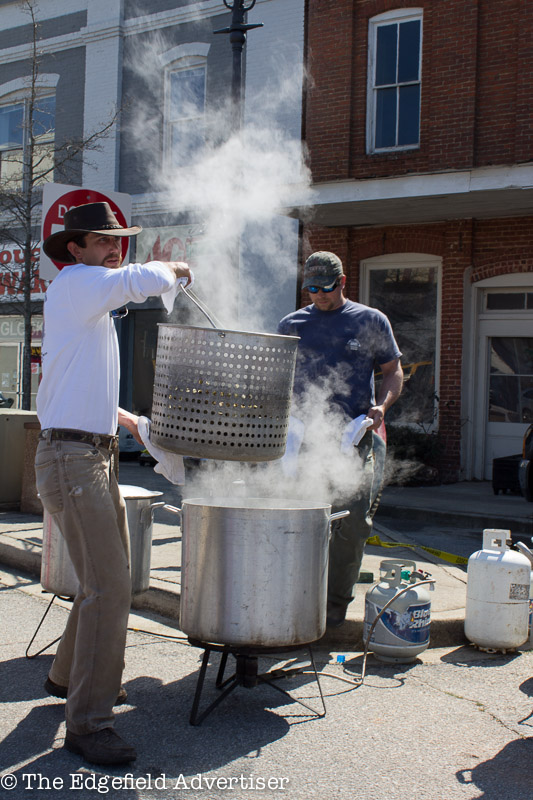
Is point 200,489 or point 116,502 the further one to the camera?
point 200,489

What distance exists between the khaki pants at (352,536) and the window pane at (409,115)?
362 inches

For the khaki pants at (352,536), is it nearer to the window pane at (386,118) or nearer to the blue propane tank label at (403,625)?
the blue propane tank label at (403,625)

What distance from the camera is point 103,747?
10.0ft

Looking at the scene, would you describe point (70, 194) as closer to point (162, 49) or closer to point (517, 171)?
point (517, 171)

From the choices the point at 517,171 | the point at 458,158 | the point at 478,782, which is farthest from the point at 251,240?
the point at 478,782

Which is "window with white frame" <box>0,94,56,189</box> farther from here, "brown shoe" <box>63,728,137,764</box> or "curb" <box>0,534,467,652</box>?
"brown shoe" <box>63,728,137,764</box>

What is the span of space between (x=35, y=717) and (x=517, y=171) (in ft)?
28.7

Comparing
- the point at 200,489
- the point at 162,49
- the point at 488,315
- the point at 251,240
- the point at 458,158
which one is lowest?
the point at 200,489

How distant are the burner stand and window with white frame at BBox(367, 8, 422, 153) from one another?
10.3 m

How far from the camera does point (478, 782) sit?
120 inches

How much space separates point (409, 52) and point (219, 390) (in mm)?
10907

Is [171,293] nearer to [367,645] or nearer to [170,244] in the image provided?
[367,645]

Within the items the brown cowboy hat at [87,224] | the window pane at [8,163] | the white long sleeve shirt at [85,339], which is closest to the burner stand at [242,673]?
the white long sleeve shirt at [85,339]

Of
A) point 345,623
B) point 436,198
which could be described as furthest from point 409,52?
point 345,623
